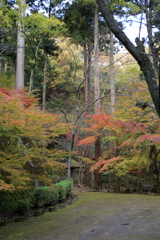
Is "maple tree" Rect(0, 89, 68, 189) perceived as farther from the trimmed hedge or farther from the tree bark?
the tree bark

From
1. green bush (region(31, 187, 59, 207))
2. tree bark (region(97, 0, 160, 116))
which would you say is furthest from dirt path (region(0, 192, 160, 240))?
tree bark (region(97, 0, 160, 116))

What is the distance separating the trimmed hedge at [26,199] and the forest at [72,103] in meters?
0.07

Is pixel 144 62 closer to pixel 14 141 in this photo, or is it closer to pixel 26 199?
pixel 14 141

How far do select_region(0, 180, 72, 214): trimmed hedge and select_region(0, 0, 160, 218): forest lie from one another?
67mm

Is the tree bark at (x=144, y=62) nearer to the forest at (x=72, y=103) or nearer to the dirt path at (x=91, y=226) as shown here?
the forest at (x=72, y=103)

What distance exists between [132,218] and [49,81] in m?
15.9

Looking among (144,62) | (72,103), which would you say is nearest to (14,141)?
(144,62)

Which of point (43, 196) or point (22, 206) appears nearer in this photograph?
point (22, 206)

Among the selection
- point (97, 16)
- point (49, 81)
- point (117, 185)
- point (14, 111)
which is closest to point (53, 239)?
point (14, 111)

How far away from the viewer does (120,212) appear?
6.47m

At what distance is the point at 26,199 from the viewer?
22.9ft

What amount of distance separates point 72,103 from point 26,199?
13.2 m

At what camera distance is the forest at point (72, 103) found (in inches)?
167

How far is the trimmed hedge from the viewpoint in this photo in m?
6.33
